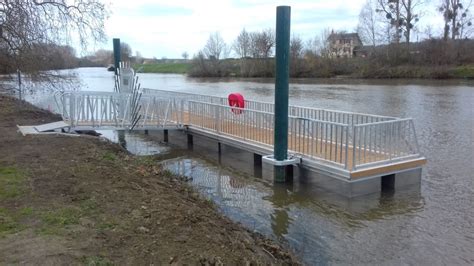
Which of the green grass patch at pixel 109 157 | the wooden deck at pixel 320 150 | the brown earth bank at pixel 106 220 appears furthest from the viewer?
the green grass patch at pixel 109 157

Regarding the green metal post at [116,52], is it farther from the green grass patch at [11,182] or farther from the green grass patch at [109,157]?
the green grass patch at [11,182]

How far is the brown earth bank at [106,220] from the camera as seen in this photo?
4.38 metres

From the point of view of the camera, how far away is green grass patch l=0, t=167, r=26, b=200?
614 cm

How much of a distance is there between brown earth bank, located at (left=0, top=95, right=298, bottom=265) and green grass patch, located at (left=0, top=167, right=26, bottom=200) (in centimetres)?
1

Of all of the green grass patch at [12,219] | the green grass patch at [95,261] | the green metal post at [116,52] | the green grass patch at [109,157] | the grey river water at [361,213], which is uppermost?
the green metal post at [116,52]

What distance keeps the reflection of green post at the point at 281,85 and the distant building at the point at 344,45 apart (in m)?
61.2

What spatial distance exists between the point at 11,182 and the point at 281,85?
5.26m

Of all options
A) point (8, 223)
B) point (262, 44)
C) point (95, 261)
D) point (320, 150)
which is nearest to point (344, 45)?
point (262, 44)

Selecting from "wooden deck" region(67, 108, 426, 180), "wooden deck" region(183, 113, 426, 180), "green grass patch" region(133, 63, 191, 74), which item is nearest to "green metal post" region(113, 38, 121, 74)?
A: "wooden deck" region(67, 108, 426, 180)

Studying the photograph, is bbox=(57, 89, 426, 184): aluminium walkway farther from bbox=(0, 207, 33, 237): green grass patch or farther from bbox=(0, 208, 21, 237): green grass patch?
bbox=(0, 208, 21, 237): green grass patch

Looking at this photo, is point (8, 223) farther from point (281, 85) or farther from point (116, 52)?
point (116, 52)

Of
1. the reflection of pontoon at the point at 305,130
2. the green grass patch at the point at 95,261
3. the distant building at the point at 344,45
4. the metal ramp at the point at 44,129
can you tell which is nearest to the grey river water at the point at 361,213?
the reflection of pontoon at the point at 305,130

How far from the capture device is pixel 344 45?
76.2 meters

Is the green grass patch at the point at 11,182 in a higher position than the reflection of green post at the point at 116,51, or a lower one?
lower
